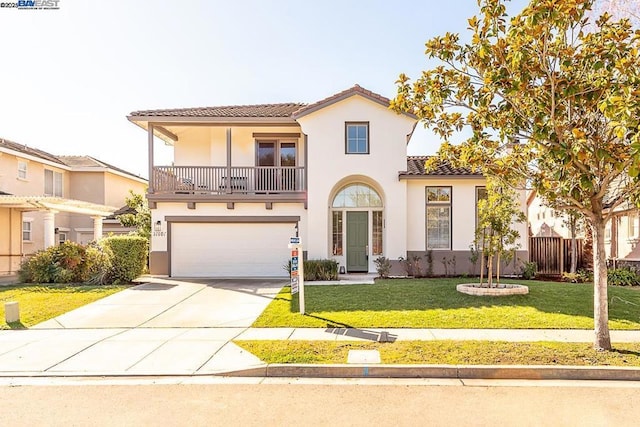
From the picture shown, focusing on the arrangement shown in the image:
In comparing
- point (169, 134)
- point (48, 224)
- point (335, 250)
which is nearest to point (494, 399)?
point (335, 250)

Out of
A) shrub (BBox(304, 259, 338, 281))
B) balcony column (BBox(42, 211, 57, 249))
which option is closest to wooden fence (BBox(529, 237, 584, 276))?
shrub (BBox(304, 259, 338, 281))

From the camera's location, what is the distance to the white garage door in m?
17.0

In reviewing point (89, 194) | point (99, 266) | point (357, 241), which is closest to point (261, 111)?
point (357, 241)

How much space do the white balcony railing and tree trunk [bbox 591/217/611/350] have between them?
11097mm

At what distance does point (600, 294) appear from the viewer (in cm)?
711

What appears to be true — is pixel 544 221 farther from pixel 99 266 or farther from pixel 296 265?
pixel 99 266

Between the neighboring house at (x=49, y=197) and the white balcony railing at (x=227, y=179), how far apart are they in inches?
150

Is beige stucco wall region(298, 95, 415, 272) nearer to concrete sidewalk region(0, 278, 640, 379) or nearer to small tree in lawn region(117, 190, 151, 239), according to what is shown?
concrete sidewalk region(0, 278, 640, 379)

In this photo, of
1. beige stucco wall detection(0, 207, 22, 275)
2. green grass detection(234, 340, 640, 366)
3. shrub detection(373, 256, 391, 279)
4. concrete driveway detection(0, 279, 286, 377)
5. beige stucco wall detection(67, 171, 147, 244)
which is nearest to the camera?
green grass detection(234, 340, 640, 366)

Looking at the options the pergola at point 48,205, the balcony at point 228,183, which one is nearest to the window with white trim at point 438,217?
the balcony at point 228,183

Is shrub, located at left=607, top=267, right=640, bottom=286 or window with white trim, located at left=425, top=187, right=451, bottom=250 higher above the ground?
window with white trim, located at left=425, top=187, right=451, bottom=250

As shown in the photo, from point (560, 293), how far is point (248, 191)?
11.0 meters

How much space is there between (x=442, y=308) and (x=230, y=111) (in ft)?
38.7

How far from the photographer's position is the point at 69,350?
763 centimetres
